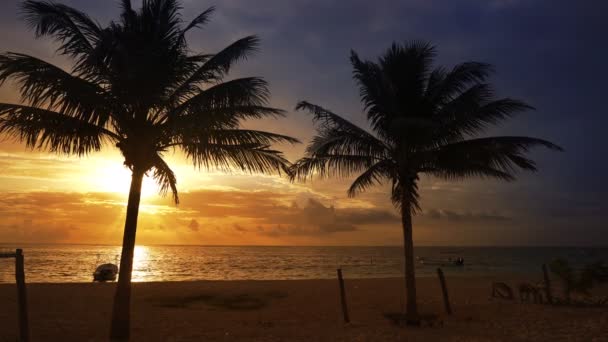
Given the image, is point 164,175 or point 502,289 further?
point 502,289

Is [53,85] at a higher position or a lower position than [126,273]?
Answer: higher

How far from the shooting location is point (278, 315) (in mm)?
16016

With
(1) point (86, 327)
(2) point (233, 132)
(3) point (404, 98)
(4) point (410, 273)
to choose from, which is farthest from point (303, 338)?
(3) point (404, 98)

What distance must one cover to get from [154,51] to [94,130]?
230 cm

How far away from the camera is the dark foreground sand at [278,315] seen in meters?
11.6

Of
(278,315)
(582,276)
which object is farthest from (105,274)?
(582,276)

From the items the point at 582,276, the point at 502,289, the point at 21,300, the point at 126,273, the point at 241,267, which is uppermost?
the point at 126,273

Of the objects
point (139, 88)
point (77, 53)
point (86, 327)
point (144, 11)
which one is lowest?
point (86, 327)

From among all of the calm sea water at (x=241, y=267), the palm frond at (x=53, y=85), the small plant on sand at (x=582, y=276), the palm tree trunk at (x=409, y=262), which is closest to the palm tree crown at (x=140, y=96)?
the palm frond at (x=53, y=85)

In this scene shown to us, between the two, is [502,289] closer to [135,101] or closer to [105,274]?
[135,101]

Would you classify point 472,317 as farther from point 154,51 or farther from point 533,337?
point 154,51

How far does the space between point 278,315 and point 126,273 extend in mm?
7573

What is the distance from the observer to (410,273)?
12.6 m

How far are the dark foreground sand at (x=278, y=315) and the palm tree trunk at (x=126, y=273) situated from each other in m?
1.63
